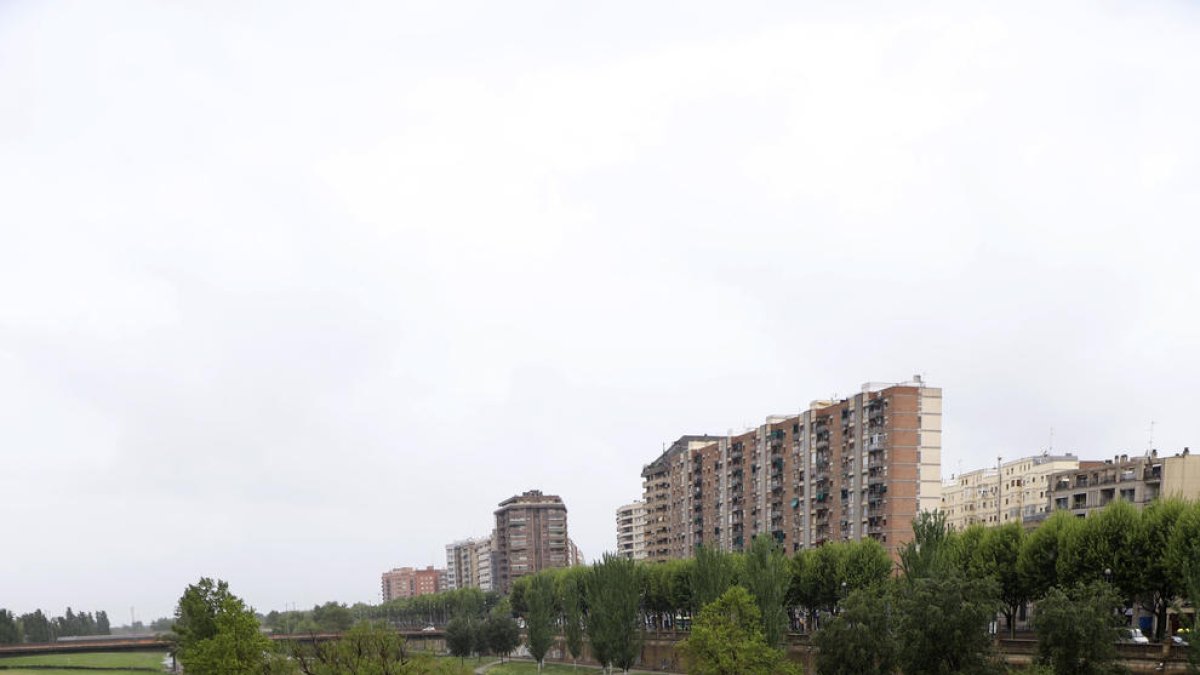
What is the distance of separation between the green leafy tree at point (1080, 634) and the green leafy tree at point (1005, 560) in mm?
27501

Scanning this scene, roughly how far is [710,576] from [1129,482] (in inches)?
2865

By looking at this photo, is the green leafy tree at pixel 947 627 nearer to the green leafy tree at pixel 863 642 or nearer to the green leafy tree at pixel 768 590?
the green leafy tree at pixel 863 642

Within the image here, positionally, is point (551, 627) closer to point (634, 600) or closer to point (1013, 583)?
point (634, 600)

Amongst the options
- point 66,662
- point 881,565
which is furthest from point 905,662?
point 66,662

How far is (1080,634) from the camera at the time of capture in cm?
5553

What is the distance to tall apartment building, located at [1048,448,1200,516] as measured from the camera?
13050cm

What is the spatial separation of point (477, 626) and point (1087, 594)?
117655mm

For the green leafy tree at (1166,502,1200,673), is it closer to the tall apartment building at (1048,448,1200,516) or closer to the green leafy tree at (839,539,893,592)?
the green leafy tree at (839,539,893,592)

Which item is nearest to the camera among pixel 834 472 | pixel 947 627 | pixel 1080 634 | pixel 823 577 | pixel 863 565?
pixel 1080 634

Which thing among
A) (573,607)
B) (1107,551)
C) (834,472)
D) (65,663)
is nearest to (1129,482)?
(834,472)

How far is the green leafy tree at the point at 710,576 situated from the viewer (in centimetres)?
9300

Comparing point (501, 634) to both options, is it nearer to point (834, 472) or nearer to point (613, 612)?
point (613, 612)

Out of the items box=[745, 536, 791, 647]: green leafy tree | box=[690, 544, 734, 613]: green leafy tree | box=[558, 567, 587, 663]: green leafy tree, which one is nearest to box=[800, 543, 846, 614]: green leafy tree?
box=[690, 544, 734, 613]: green leafy tree

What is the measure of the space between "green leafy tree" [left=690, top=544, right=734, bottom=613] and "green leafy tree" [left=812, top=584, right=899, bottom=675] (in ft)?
76.1
